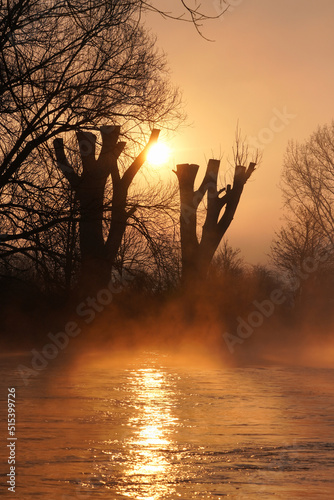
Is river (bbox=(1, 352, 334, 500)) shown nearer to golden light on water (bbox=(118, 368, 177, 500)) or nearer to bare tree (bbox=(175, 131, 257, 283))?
golden light on water (bbox=(118, 368, 177, 500))

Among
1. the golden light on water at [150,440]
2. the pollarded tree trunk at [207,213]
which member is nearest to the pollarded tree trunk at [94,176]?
the golden light on water at [150,440]

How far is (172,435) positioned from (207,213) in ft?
70.1

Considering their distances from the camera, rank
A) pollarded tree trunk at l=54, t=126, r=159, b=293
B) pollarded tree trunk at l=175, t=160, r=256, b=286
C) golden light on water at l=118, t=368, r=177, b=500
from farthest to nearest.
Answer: pollarded tree trunk at l=175, t=160, r=256, b=286
pollarded tree trunk at l=54, t=126, r=159, b=293
golden light on water at l=118, t=368, r=177, b=500

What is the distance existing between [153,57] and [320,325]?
17.5 meters

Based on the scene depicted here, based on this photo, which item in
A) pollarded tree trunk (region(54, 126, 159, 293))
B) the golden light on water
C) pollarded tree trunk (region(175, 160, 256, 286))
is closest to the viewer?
the golden light on water

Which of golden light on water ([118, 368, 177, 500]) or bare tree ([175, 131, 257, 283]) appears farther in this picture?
bare tree ([175, 131, 257, 283])

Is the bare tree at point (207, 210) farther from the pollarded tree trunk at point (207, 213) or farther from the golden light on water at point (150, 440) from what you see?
the golden light on water at point (150, 440)

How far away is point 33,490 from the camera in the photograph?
6574 mm

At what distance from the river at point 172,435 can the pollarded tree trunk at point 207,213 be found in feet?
44.5

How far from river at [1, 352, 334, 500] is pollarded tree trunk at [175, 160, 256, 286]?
44.5ft

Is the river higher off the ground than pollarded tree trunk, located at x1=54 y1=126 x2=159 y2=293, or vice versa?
pollarded tree trunk, located at x1=54 y1=126 x2=159 y2=293

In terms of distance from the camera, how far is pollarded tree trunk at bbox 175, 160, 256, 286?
29156 mm

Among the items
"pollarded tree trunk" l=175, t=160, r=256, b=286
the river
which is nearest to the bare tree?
"pollarded tree trunk" l=175, t=160, r=256, b=286

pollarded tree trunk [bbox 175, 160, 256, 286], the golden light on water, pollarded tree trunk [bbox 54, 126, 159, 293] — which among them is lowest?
the golden light on water
